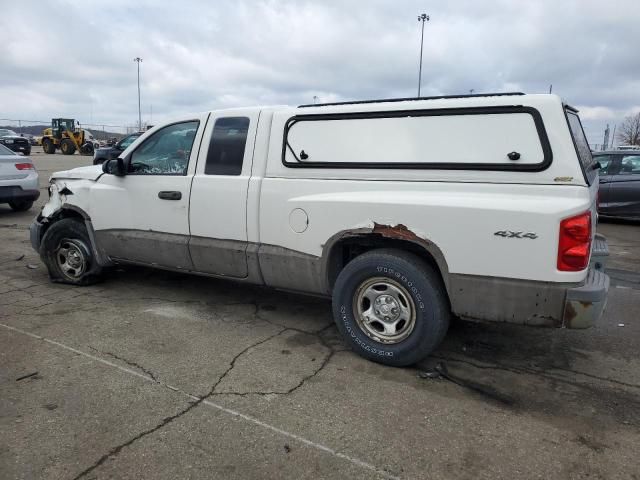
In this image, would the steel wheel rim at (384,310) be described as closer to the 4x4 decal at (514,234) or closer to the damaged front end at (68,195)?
the 4x4 decal at (514,234)

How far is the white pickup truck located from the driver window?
0.01 metres

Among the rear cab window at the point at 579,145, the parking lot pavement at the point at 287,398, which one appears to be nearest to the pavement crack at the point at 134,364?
the parking lot pavement at the point at 287,398

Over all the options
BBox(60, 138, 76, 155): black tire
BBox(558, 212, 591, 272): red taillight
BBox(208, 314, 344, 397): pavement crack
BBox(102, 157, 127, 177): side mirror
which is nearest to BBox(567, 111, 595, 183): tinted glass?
BBox(558, 212, 591, 272): red taillight

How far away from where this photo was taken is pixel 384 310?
3684 mm

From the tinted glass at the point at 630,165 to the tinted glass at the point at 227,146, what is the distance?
349 inches

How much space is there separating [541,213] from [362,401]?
62.8 inches

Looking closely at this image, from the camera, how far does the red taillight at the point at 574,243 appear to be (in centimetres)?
300

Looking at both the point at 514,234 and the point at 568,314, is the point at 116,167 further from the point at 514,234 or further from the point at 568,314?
the point at 568,314

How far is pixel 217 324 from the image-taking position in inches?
177

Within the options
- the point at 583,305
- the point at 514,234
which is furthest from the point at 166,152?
the point at 583,305

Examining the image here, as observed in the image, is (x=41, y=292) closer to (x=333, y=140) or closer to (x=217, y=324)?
A: (x=217, y=324)

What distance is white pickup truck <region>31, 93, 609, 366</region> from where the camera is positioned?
3.12 meters

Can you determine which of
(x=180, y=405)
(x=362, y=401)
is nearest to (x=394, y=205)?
(x=362, y=401)

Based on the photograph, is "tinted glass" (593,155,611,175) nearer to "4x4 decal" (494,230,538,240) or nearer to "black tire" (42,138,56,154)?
"4x4 decal" (494,230,538,240)
